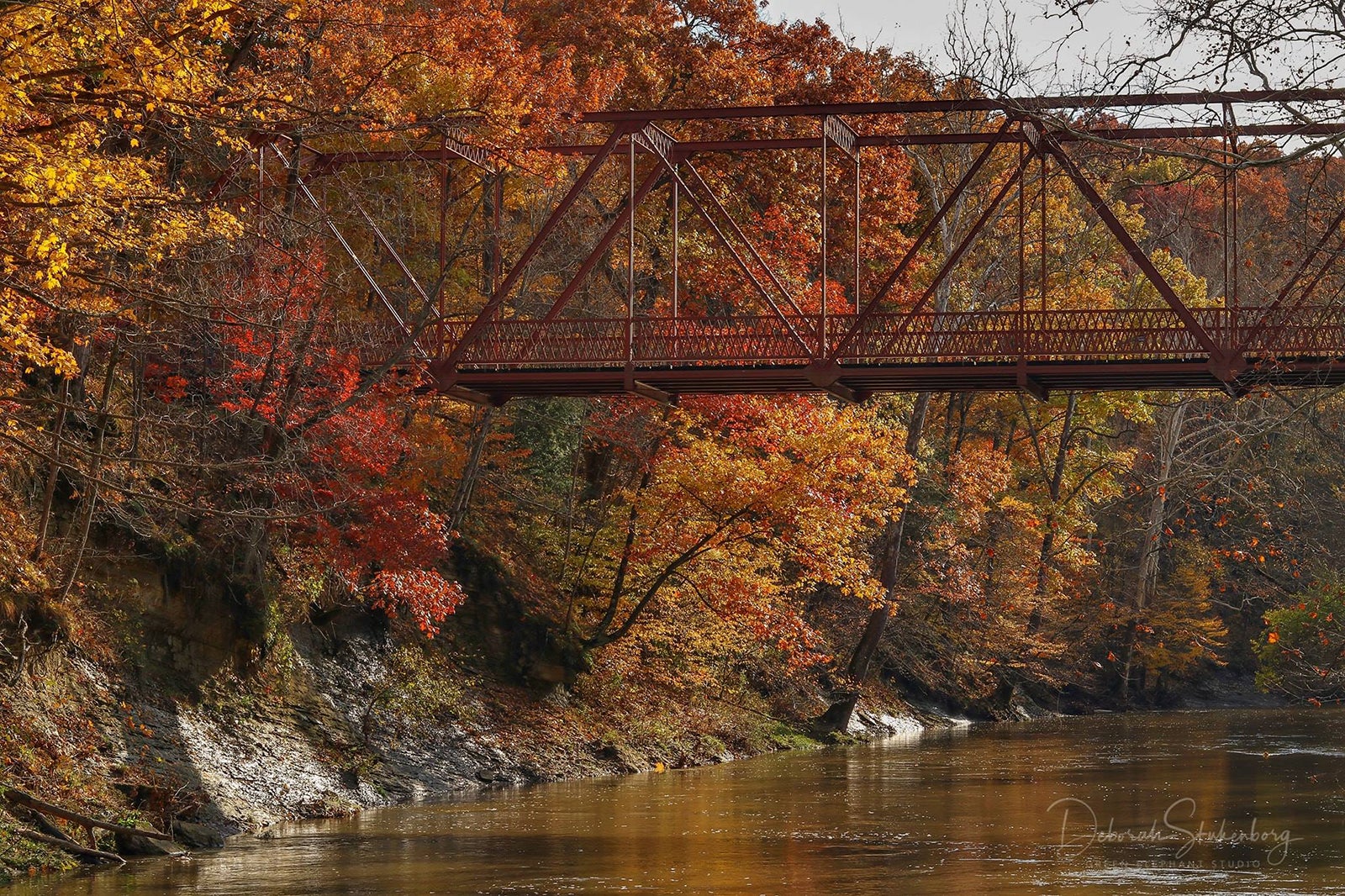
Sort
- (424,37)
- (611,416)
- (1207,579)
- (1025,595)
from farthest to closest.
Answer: (1207,579) < (1025,595) < (611,416) < (424,37)

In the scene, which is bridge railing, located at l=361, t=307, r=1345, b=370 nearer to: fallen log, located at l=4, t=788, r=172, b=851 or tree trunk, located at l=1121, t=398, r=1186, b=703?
fallen log, located at l=4, t=788, r=172, b=851

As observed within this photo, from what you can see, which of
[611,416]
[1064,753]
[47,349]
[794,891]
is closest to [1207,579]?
[1064,753]

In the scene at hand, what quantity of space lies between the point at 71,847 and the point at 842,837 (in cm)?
773

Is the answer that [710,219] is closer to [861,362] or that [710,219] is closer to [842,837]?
[861,362]

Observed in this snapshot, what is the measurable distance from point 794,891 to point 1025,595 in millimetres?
27994

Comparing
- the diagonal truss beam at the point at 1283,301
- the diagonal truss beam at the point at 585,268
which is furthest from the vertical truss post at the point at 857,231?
the diagonal truss beam at the point at 1283,301

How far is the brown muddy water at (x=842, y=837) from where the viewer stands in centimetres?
1427

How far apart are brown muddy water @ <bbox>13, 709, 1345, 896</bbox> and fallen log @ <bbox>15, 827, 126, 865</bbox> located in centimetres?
31

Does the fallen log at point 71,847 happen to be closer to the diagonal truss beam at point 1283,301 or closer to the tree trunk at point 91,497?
the tree trunk at point 91,497

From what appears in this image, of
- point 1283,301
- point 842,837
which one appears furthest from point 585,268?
point 1283,301

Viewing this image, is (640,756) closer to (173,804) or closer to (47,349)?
(173,804)

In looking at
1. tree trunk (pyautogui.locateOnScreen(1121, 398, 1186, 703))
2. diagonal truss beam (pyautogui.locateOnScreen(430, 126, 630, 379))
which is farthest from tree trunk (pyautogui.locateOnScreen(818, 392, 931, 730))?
diagonal truss beam (pyautogui.locateOnScreen(430, 126, 630, 379))

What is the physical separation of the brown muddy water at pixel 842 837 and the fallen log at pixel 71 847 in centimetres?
31

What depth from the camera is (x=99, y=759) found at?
1688 centimetres
